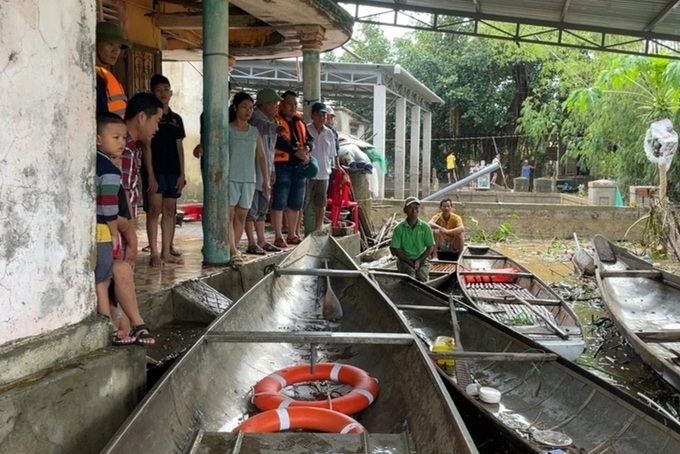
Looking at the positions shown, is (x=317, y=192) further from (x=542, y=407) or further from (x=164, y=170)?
(x=542, y=407)

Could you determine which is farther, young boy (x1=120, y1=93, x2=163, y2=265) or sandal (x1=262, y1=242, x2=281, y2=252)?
sandal (x1=262, y1=242, x2=281, y2=252)

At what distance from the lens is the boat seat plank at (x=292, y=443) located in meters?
2.80

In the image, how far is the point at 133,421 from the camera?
7.74ft

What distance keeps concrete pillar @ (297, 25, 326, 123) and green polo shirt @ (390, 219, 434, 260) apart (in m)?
2.11

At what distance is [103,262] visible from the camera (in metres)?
3.12

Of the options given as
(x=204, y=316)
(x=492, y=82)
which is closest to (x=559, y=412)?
(x=204, y=316)

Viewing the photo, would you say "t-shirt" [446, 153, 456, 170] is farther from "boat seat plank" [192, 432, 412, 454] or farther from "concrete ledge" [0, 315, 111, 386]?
"concrete ledge" [0, 315, 111, 386]

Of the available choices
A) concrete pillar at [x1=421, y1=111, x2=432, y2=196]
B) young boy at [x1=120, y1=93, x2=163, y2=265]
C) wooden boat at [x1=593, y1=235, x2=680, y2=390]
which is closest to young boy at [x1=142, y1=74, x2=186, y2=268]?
young boy at [x1=120, y1=93, x2=163, y2=265]

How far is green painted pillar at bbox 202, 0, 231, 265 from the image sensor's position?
5.59 metres

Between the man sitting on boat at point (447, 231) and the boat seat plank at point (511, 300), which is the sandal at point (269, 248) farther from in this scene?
the man sitting on boat at point (447, 231)

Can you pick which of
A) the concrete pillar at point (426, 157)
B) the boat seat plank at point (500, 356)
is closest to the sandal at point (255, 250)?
the boat seat plank at point (500, 356)

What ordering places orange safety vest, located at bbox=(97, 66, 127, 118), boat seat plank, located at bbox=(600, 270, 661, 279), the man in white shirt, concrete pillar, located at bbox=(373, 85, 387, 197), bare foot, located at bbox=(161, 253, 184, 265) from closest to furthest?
1. orange safety vest, located at bbox=(97, 66, 127, 118)
2. bare foot, located at bbox=(161, 253, 184, 265)
3. the man in white shirt
4. boat seat plank, located at bbox=(600, 270, 661, 279)
5. concrete pillar, located at bbox=(373, 85, 387, 197)

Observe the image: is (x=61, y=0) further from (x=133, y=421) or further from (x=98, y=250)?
(x=133, y=421)

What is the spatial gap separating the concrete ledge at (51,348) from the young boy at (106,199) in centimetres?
17
